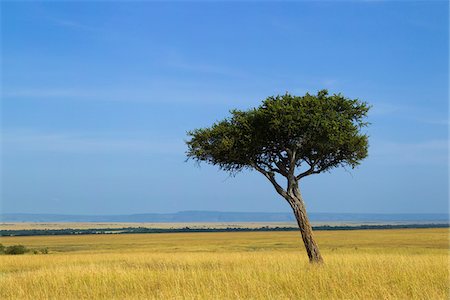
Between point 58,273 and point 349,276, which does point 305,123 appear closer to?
point 349,276

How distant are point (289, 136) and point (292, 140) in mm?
324

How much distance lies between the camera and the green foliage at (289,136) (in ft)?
87.2

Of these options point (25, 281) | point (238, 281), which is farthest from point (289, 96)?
point (25, 281)

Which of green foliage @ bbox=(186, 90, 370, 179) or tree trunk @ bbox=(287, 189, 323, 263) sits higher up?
green foliage @ bbox=(186, 90, 370, 179)

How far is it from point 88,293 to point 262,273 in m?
5.66

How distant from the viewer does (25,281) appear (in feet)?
61.8

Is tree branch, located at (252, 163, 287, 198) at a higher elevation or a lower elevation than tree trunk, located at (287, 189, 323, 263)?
higher

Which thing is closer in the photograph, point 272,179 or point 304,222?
point 304,222

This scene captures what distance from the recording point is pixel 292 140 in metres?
27.6

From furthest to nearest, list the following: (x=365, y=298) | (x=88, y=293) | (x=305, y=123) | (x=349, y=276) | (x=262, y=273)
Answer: (x=305, y=123) → (x=262, y=273) → (x=349, y=276) → (x=88, y=293) → (x=365, y=298)

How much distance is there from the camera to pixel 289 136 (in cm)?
2739

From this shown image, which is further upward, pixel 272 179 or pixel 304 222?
pixel 272 179

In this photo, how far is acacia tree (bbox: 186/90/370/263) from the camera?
26547 millimetres

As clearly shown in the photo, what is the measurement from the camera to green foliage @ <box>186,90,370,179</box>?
26.6 meters
